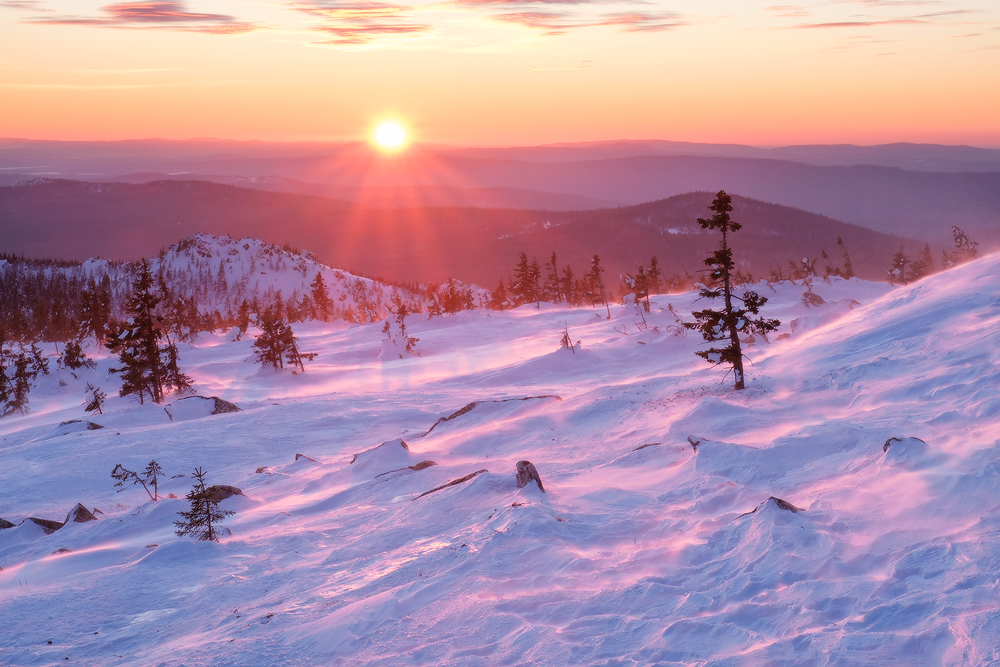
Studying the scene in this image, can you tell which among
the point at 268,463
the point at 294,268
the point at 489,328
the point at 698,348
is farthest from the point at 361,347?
the point at 294,268

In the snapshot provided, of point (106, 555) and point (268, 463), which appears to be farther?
point (268, 463)

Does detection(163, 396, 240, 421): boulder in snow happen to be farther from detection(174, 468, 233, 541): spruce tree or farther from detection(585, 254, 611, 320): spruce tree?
detection(585, 254, 611, 320): spruce tree

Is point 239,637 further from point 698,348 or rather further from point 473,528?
point 698,348

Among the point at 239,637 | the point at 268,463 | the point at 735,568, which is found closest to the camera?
the point at 239,637

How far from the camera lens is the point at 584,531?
10555 millimetres

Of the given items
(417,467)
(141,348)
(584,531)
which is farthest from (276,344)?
(584,531)

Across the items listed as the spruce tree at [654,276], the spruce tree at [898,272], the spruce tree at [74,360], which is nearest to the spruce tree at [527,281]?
the spruce tree at [654,276]

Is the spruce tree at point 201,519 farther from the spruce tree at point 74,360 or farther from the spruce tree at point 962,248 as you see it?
the spruce tree at point 962,248

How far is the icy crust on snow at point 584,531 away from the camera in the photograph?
7.58 meters

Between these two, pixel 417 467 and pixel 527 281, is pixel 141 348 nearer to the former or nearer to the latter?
pixel 417 467

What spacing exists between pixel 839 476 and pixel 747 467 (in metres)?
1.65

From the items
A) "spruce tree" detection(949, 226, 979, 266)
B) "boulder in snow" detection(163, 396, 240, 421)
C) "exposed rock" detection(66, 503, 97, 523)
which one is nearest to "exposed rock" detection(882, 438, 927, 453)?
"exposed rock" detection(66, 503, 97, 523)

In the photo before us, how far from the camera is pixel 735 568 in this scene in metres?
8.75

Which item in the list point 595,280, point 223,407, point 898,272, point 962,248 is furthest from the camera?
point 595,280
